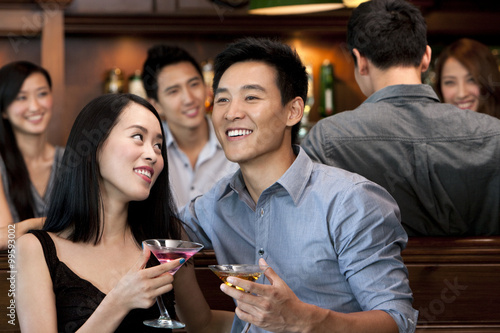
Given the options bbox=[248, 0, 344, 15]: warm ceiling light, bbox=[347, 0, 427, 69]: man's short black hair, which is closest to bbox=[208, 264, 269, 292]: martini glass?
bbox=[347, 0, 427, 69]: man's short black hair

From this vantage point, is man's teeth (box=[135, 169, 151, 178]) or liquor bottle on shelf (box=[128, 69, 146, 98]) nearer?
man's teeth (box=[135, 169, 151, 178])

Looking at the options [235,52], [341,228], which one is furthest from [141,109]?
[341,228]

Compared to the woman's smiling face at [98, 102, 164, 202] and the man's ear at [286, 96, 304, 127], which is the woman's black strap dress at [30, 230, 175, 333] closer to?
the woman's smiling face at [98, 102, 164, 202]

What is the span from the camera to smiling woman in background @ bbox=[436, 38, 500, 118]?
12.4 feet

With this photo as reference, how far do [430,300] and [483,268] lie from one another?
23 cm

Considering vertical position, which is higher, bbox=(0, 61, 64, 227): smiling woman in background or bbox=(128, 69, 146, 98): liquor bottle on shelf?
bbox=(128, 69, 146, 98): liquor bottle on shelf

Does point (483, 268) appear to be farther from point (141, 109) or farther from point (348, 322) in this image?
point (141, 109)

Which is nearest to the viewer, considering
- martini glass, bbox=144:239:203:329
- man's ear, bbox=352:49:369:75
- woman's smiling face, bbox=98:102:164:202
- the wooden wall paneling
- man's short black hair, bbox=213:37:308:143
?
martini glass, bbox=144:239:203:329

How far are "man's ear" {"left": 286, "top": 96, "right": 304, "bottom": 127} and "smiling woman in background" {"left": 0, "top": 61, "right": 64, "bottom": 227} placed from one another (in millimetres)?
2016

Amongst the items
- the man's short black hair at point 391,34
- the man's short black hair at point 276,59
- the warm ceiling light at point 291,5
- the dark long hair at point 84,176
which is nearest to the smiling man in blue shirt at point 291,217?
the man's short black hair at point 276,59

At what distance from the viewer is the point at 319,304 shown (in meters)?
2.00

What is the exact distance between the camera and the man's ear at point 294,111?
221 centimetres

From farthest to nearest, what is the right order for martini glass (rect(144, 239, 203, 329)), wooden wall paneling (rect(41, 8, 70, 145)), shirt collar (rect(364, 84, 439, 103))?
wooden wall paneling (rect(41, 8, 70, 145)) < shirt collar (rect(364, 84, 439, 103)) < martini glass (rect(144, 239, 203, 329))

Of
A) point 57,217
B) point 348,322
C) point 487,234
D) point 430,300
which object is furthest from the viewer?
point 487,234
